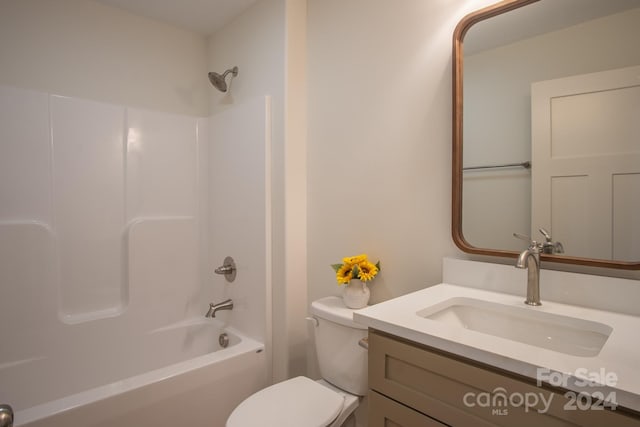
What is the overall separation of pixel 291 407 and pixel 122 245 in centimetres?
145

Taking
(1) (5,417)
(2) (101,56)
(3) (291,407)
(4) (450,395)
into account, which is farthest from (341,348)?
(2) (101,56)

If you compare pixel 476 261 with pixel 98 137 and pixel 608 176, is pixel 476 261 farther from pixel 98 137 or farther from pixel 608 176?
pixel 98 137

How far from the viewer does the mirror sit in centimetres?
98

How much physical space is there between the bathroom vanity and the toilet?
37 centimetres

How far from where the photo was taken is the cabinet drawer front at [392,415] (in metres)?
0.85

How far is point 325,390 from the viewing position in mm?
1406

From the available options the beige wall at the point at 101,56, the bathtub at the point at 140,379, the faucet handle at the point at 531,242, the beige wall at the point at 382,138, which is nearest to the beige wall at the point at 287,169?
the beige wall at the point at 382,138

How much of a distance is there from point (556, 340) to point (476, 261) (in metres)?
0.36

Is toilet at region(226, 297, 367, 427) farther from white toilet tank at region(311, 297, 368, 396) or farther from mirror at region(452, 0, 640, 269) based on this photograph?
mirror at region(452, 0, 640, 269)

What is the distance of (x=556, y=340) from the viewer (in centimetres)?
97

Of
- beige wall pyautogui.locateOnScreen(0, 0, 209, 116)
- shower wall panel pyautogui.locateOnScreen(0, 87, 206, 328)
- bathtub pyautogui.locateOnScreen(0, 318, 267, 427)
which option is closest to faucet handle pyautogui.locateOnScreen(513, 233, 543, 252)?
bathtub pyautogui.locateOnScreen(0, 318, 267, 427)

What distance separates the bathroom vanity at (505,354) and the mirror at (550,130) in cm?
13

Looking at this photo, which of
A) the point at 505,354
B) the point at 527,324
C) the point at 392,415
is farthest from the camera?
the point at 527,324

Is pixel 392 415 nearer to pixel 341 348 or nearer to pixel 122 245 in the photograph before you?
pixel 341 348
